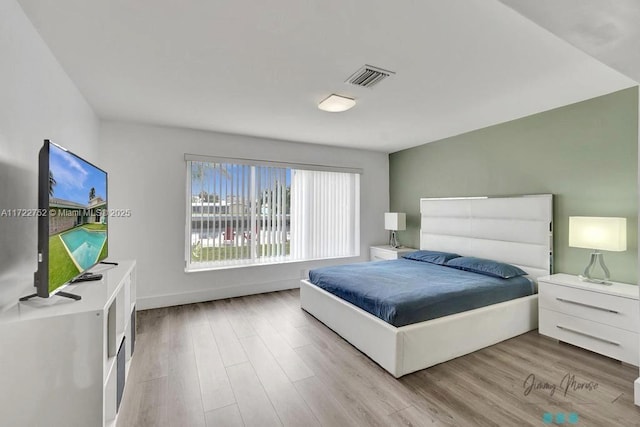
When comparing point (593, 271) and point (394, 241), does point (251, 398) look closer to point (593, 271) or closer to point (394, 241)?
point (593, 271)

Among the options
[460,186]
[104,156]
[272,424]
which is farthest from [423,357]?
[104,156]

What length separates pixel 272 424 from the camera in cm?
172

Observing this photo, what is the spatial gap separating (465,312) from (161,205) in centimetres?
373

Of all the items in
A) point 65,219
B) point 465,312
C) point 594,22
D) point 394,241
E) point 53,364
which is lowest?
point 465,312

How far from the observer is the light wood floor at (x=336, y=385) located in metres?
1.78

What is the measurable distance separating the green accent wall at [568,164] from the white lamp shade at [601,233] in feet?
0.94

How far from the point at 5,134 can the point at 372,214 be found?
4.73 m

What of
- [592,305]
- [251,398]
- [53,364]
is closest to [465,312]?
[592,305]

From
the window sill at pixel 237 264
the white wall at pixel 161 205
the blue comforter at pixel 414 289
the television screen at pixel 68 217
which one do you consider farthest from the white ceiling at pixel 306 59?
the window sill at pixel 237 264

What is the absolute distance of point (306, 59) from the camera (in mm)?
2096

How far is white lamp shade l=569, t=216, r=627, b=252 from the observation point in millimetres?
2471

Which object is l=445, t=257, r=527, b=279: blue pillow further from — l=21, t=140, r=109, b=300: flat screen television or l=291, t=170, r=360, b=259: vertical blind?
l=21, t=140, r=109, b=300: flat screen television

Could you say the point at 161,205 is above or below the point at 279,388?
above

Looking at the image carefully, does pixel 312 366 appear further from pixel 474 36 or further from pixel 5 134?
pixel 474 36
